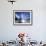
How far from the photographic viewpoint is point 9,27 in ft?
17.0

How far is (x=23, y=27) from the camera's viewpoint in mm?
5191

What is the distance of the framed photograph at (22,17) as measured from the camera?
5176mm

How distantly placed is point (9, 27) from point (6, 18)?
1.21 ft

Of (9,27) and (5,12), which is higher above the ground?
(5,12)

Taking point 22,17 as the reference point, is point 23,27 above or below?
below

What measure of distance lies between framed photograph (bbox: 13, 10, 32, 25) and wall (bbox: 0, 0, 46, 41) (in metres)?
0.12

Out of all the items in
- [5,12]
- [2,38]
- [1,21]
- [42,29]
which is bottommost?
[2,38]

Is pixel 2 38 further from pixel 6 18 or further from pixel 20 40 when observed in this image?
pixel 20 40

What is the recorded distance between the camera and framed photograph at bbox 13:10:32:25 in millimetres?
5176

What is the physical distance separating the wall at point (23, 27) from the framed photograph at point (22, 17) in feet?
0.39

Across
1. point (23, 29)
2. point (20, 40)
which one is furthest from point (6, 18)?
point (20, 40)

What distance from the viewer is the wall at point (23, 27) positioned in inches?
203

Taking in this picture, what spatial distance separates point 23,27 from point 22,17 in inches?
15.5

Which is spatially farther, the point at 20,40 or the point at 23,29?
the point at 23,29
